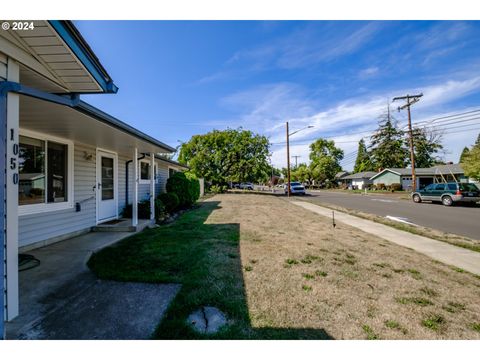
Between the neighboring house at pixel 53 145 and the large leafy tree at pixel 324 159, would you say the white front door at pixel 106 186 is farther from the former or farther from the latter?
the large leafy tree at pixel 324 159

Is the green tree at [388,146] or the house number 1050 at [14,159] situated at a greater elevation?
the green tree at [388,146]

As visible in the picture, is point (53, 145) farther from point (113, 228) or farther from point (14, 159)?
point (14, 159)

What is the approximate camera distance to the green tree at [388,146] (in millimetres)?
48250

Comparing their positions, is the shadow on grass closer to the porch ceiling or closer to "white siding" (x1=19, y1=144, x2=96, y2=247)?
"white siding" (x1=19, y1=144, x2=96, y2=247)

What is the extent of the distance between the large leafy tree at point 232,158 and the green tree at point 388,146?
34.8m

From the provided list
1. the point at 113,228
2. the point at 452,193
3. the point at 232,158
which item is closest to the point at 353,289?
the point at 113,228

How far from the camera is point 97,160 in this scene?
6820 millimetres

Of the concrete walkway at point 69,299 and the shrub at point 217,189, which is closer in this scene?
the concrete walkway at point 69,299

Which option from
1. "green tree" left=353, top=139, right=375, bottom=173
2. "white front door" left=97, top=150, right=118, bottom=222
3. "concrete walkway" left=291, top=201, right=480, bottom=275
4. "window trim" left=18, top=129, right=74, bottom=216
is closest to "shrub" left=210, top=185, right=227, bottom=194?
"white front door" left=97, top=150, right=118, bottom=222

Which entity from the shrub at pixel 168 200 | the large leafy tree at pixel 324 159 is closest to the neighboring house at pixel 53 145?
the shrub at pixel 168 200

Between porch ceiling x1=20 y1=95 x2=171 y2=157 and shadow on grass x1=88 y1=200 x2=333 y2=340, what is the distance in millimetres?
2562

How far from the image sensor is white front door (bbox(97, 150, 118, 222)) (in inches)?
273

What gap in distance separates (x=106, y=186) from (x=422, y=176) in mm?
42141
